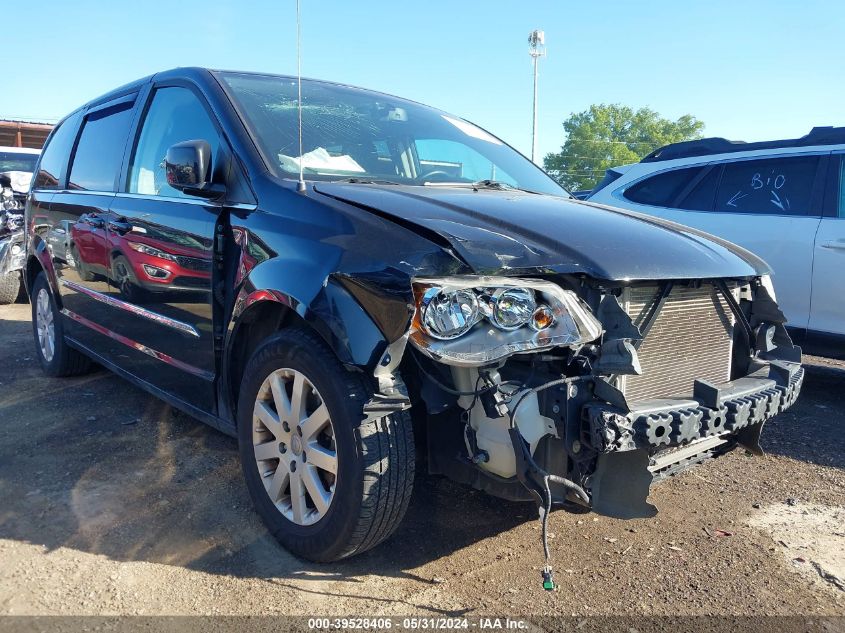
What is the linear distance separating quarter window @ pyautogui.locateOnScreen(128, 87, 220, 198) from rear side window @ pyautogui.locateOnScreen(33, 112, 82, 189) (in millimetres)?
1516

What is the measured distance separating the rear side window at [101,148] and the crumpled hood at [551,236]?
1.93 metres

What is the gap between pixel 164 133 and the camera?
359cm

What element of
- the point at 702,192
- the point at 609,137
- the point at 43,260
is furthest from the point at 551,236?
the point at 609,137

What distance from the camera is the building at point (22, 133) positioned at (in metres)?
20.9

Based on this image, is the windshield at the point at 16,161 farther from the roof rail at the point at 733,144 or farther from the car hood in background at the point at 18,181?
the roof rail at the point at 733,144

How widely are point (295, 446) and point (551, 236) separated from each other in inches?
48.0

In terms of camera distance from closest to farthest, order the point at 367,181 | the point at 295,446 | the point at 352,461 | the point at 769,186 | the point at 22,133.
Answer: the point at 352,461
the point at 295,446
the point at 367,181
the point at 769,186
the point at 22,133

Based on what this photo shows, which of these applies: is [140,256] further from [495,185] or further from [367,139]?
[495,185]

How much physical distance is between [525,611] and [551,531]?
0.64 meters

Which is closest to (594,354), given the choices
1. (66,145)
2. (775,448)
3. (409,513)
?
(409,513)

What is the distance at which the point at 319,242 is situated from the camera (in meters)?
2.42

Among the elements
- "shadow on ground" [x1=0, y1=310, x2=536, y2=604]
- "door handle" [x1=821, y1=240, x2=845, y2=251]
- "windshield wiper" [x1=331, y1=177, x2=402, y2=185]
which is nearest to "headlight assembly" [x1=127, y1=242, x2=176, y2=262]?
"windshield wiper" [x1=331, y1=177, x2=402, y2=185]

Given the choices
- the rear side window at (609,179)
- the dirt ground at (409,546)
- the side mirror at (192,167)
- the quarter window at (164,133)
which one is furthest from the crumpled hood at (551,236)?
the rear side window at (609,179)

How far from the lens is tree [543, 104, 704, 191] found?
2061 inches
